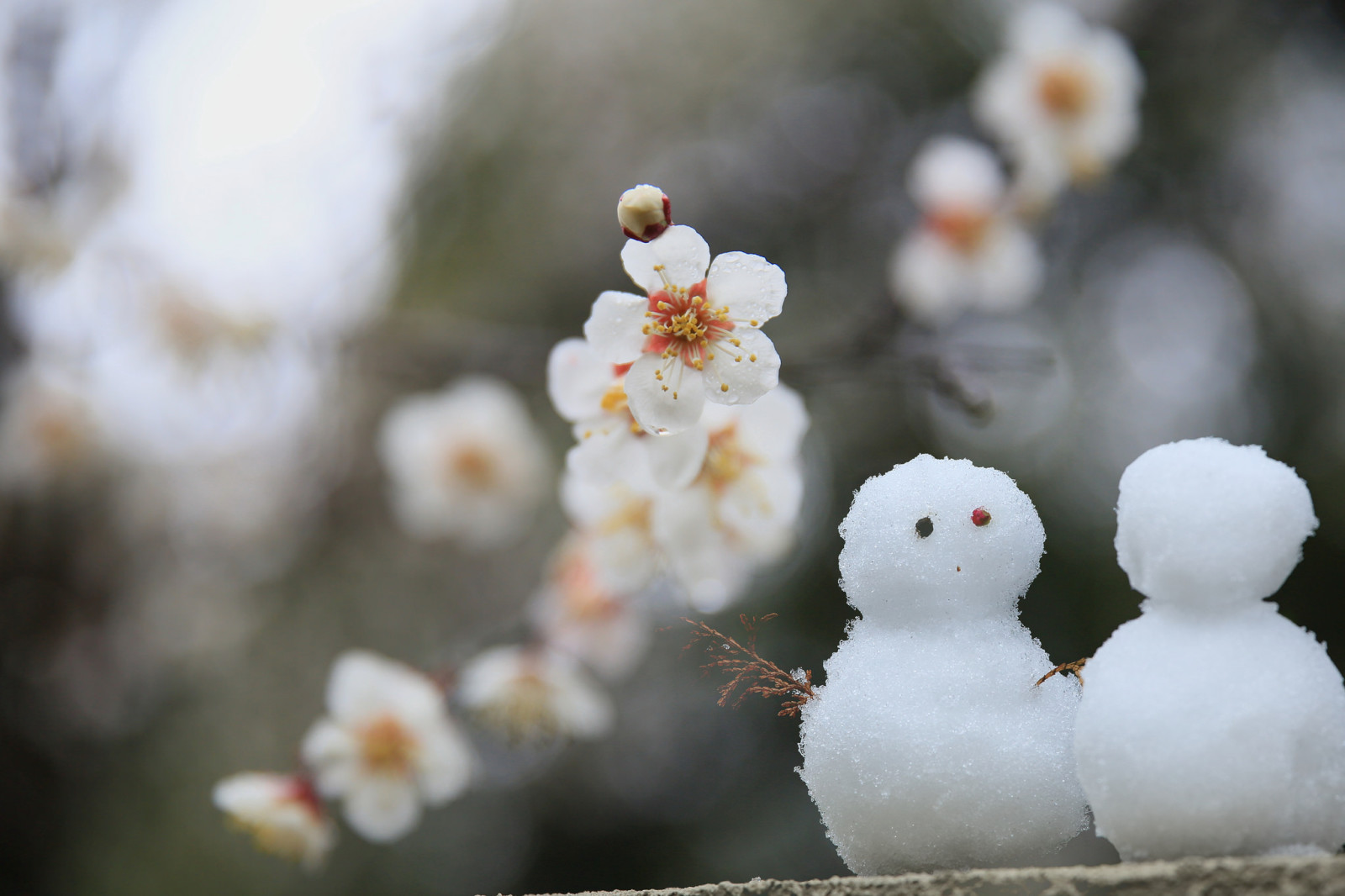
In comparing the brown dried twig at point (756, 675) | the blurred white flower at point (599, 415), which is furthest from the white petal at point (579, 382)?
the brown dried twig at point (756, 675)

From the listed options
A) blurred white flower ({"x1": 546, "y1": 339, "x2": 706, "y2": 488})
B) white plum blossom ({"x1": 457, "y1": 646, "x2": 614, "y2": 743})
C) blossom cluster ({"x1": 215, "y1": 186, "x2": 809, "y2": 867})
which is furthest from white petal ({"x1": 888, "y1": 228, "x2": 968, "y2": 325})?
blurred white flower ({"x1": 546, "y1": 339, "x2": 706, "y2": 488})

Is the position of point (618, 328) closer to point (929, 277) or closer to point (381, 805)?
point (381, 805)

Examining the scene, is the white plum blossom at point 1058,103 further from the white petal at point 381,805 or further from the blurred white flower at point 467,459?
the white petal at point 381,805

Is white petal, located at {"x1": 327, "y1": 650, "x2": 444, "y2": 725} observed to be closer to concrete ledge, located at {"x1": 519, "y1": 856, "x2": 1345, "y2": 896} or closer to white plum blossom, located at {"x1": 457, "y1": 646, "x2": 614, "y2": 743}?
white plum blossom, located at {"x1": 457, "y1": 646, "x2": 614, "y2": 743}

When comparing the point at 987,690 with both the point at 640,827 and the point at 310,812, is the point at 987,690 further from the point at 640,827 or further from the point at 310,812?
the point at 640,827

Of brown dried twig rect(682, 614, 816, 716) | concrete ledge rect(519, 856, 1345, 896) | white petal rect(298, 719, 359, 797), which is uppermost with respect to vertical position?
white petal rect(298, 719, 359, 797)

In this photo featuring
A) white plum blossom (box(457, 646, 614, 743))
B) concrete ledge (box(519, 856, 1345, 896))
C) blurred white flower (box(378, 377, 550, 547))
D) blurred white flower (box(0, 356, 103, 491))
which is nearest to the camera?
concrete ledge (box(519, 856, 1345, 896))

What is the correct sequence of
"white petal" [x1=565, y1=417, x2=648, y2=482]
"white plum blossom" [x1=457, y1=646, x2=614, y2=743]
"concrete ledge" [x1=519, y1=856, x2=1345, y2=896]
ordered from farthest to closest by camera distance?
1. "white plum blossom" [x1=457, y1=646, x2=614, y2=743]
2. "white petal" [x1=565, y1=417, x2=648, y2=482]
3. "concrete ledge" [x1=519, y1=856, x2=1345, y2=896]
